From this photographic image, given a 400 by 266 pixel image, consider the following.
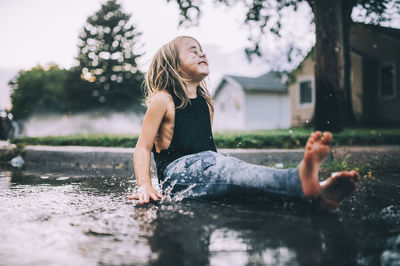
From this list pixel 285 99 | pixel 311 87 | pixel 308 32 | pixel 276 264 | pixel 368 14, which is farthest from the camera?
pixel 285 99

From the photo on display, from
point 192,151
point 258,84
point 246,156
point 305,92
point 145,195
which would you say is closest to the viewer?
point 145,195

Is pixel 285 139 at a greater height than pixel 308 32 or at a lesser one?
lesser

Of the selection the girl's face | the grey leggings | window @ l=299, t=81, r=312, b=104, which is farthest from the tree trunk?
window @ l=299, t=81, r=312, b=104

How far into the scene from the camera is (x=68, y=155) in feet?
16.6

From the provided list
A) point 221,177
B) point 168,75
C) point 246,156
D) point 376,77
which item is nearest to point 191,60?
point 168,75

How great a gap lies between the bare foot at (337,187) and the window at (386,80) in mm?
16184

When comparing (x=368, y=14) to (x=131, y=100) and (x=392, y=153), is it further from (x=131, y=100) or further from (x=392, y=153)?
(x=131, y=100)

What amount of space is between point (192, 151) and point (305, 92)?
18567mm

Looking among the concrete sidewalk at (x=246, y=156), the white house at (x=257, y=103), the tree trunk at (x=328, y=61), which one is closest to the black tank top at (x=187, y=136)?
the concrete sidewalk at (x=246, y=156)

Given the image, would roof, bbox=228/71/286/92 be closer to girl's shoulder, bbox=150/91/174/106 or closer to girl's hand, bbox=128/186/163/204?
girl's shoulder, bbox=150/91/174/106

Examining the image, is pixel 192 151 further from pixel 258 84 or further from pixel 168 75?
pixel 258 84

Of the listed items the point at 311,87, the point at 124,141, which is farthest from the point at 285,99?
the point at 124,141

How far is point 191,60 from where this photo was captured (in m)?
2.46

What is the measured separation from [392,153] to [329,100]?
107 inches
